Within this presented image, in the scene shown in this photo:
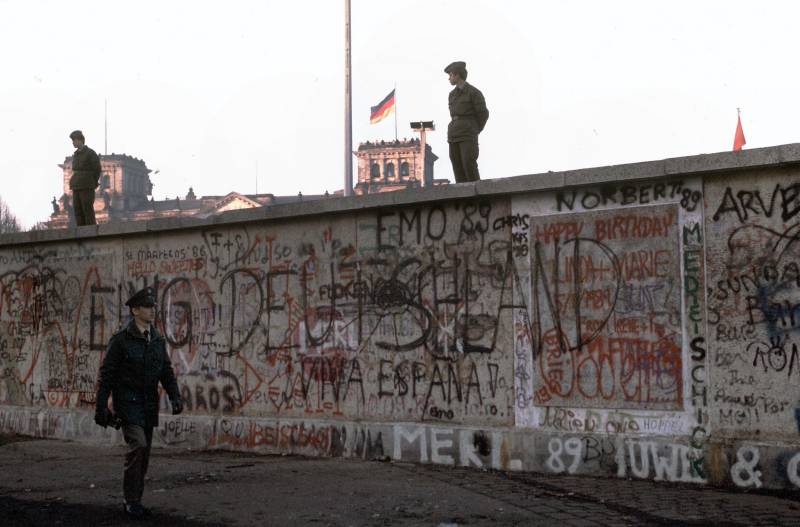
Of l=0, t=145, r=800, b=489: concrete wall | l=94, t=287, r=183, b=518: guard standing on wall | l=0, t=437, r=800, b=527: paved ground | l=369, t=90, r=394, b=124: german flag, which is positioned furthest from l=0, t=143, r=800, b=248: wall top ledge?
l=369, t=90, r=394, b=124: german flag

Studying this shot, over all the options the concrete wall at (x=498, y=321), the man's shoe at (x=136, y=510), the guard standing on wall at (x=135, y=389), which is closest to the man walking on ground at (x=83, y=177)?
the concrete wall at (x=498, y=321)

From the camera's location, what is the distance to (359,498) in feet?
32.4

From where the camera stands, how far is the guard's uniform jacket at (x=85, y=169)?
59.4 ft

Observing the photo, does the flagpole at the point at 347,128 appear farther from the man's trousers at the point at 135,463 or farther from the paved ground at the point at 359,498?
the man's trousers at the point at 135,463

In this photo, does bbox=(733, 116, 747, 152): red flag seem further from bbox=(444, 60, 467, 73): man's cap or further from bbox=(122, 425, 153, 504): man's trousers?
bbox=(122, 425, 153, 504): man's trousers

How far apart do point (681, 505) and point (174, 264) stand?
848 centimetres

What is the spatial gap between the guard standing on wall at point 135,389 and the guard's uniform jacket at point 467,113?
213 inches

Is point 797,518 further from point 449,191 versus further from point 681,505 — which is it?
point 449,191

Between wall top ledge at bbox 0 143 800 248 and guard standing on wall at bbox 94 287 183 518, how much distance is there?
4.18 m

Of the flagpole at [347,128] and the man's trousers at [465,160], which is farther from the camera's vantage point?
the flagpole at [347,128]

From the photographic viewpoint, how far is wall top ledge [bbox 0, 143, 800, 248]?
10289mm

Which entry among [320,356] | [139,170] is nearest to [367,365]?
[320,356]

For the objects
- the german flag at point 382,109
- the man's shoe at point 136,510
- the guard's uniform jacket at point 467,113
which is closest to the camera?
the man's shoe at point 136,510

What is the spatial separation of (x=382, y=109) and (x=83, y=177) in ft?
83.9
